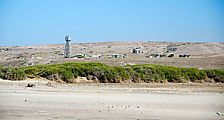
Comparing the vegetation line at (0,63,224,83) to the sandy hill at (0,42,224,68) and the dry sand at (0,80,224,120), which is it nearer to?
the dry sand at (0,80,224,120)

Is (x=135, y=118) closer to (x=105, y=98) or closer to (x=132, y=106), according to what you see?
(x=132, y=106)

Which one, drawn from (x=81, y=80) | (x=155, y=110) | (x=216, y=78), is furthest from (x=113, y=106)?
(x=216, y=78)

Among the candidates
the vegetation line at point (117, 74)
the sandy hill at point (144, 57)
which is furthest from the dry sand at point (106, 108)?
the sandy hill at point (144, 57)

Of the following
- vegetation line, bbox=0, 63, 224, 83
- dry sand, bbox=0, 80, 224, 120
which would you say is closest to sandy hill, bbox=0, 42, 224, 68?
vegetation line, bbox=0, 63, 224, 83

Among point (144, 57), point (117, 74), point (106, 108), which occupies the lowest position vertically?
point (106, 108)

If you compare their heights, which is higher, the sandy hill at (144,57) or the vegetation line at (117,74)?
the sandy hill at (144,57)

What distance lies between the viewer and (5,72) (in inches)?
637

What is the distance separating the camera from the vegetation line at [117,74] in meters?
17.0

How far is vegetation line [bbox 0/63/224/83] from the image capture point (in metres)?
17.0

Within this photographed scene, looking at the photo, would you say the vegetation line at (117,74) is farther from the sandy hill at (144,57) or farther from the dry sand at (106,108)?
the sandy hill at (144,57)

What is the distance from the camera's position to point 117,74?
704 inches

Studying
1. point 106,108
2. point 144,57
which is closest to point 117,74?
point 106,108

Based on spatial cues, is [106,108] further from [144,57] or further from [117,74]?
[144,57]

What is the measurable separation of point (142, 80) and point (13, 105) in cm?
1067
